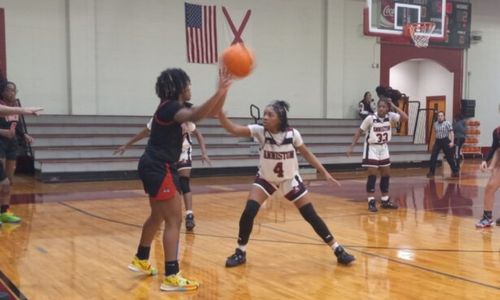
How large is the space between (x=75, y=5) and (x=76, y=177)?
5.46 metres

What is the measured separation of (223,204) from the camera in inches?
390

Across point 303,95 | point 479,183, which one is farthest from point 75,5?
point 479,183

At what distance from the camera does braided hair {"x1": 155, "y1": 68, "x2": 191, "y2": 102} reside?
462 cm

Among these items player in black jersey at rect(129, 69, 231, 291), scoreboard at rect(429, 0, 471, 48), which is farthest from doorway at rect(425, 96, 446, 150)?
player in black jersey at rect(129, 69, 231, 291)

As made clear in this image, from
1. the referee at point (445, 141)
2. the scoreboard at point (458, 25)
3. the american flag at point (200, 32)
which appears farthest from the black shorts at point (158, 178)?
the scoreboard at point (458, 25)

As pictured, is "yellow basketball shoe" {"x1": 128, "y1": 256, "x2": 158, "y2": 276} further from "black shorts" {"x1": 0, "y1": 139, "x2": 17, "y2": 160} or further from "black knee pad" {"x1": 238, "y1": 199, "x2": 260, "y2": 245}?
"black shorts" {"x1": 0, "y1": 139, "x2": 17, "y2": 160}

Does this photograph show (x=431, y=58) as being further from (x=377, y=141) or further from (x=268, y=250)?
(x=268, y=250)

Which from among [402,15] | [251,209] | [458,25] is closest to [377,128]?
[251,209]

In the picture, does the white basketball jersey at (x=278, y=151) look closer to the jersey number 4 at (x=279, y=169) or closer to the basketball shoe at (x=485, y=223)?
the jersey number 4 at (x=279, y=169)

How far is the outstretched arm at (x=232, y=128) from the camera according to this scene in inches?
191

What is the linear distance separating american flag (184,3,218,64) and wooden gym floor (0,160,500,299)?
8.18 m

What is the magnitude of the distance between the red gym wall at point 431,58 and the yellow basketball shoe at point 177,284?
17.7 meters

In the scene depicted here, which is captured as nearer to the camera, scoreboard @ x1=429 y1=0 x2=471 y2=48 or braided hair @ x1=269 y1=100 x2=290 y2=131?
braided hair @ x1=269 y1=100 x2=290 y2=131

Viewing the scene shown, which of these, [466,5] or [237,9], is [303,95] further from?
[466,5]
